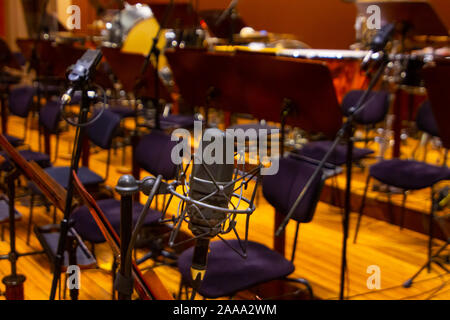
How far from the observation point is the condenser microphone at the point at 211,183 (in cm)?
99

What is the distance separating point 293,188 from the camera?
2287 millimetres

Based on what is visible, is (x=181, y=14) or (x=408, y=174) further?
(x=181, y=14)

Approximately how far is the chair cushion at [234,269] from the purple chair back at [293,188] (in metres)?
0.20

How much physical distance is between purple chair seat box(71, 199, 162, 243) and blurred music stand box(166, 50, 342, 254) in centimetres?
65

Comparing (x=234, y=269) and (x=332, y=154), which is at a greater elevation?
(x=332, y=154)

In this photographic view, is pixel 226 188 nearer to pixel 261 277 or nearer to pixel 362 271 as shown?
pixel 261 277

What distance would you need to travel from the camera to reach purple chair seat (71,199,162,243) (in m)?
2.47

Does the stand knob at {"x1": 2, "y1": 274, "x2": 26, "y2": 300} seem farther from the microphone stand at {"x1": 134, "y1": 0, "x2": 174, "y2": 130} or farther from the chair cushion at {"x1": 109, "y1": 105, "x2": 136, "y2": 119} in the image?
the chair cushion at {"x1": 109, "y1": 105, "x2": 136, "y2": 119}

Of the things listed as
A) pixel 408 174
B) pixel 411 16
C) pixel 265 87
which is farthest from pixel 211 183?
pixel 411 16

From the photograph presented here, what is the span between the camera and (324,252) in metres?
3.28

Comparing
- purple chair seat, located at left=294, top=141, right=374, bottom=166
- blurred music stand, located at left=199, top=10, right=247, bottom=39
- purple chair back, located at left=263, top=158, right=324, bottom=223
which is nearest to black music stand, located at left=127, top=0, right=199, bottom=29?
blurred music stand, located at left=199, top=10, right=247, bottom=39

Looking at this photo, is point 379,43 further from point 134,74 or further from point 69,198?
point 134,74

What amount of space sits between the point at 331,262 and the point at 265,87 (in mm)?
1125
